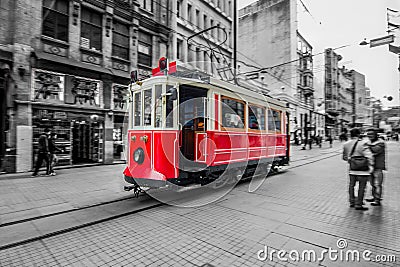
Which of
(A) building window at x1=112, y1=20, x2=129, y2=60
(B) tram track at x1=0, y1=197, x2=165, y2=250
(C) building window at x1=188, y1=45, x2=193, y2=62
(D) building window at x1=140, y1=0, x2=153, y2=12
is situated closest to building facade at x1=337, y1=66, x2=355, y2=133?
(C) building window at x1=188, y1=45, x2=193, y2=62

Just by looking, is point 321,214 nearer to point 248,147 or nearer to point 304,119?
point 248,147

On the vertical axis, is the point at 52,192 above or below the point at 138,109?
below

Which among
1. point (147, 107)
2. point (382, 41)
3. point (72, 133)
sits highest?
point (382, 41)

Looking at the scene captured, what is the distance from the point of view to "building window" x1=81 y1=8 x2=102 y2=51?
43.6ft

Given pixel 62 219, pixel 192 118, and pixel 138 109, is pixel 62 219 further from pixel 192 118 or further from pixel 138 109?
pixel 192 118

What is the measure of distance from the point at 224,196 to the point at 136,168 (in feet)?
8.72

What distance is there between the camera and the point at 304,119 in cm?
4009

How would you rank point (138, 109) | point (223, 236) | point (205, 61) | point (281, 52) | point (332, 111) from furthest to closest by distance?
point (332, 111) → point (281, 52) → point (205, 61) → point (138, 109) → point (223, 236)

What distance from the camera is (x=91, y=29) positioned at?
44.8ft

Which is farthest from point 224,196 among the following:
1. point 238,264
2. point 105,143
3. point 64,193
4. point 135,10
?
point 135,10

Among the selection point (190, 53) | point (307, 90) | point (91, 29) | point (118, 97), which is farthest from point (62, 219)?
point (307, 90)

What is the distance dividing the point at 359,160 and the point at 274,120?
5175 mm

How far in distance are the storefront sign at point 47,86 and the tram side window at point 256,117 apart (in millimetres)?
9300

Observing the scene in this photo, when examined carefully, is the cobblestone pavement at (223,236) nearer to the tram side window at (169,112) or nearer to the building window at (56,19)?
the tram side window at (169,112)
